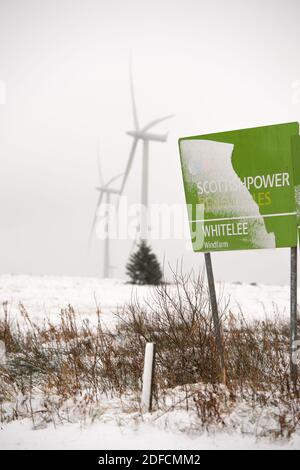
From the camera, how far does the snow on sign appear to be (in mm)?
5562

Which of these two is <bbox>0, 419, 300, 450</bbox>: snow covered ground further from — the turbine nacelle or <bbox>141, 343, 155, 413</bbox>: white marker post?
the turbine nacelle

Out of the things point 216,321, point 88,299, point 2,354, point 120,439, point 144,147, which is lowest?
point 120,439

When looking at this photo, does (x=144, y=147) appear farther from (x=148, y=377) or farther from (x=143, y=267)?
(x=148, y=377)

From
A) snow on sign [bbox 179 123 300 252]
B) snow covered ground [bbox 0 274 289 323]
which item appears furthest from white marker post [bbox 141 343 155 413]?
snow covered ground [bbox 0 274 289 323]

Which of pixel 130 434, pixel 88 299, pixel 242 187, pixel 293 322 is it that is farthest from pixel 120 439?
pixel 88 299

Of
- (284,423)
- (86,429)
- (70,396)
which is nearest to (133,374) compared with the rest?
(70,396)

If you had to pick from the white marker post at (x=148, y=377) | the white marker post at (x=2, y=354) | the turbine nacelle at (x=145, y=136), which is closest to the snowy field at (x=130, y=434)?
the white marker post at (x=148, y=377)

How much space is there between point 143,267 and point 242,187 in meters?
20.7

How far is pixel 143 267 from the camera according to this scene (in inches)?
1036

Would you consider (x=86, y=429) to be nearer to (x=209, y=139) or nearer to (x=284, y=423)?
(x=284, y=423)

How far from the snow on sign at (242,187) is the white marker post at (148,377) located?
1960mm

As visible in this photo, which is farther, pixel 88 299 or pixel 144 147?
pixel 144 147

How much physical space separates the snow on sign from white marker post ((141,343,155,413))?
77.2 inches

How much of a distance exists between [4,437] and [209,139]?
433 centimetres
